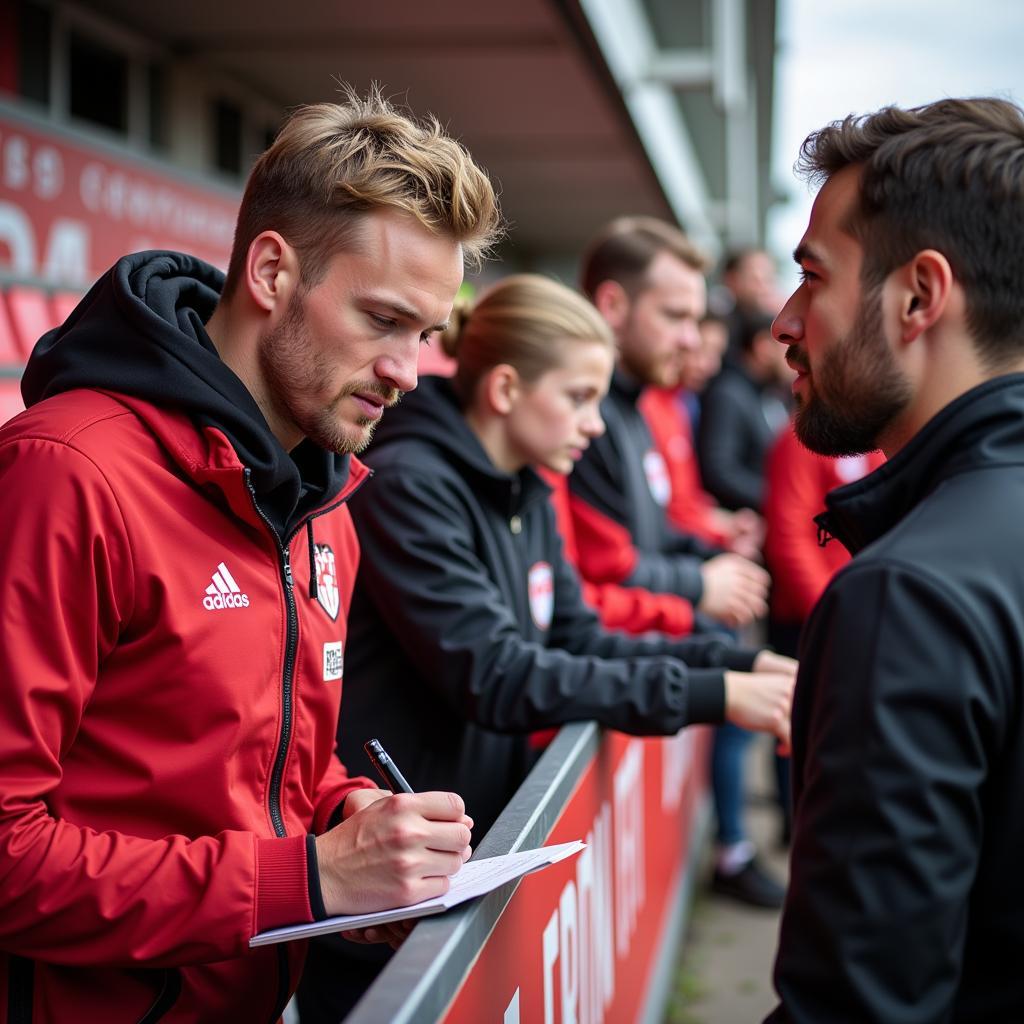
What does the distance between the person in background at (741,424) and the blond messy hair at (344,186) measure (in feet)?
16.0

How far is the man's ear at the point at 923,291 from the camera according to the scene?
142cm

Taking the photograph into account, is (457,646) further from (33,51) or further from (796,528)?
(33,51)

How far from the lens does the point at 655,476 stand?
4.47 m

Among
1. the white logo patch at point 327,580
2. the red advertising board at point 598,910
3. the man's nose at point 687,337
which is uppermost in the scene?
the man's nose at point 687,337

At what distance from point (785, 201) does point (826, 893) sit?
20.3m

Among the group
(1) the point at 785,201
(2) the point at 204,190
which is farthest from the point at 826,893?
(1) the point at 785,201

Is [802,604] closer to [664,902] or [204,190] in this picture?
[664,902]

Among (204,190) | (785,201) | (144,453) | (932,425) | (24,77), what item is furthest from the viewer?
(785,201)

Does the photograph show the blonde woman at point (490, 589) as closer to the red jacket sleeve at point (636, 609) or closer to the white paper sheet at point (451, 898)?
the red jacket sleeve at point (636, 609)

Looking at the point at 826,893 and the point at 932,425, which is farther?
the point at 932,425

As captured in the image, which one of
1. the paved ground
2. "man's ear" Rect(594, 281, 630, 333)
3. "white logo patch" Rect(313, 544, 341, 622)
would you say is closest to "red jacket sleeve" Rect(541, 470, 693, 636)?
"man's ear" Rect(594, 281, 630, 333)

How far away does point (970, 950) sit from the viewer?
1291mm

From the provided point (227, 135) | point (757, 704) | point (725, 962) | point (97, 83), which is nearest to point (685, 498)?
point (725, 962)

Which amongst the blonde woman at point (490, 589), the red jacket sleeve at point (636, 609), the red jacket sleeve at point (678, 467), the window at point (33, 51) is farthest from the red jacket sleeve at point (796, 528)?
the window at point (33, 51)
